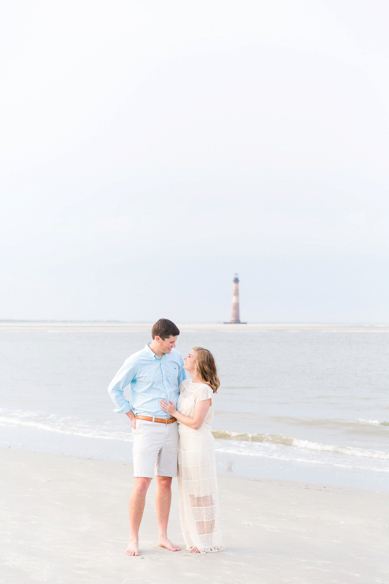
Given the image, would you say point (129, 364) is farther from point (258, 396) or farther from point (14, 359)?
point (14, 359)

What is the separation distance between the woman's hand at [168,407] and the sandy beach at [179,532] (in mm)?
1147

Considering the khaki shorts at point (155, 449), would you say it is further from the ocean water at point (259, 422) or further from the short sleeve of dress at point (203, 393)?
the ocean water at point (259, 422)

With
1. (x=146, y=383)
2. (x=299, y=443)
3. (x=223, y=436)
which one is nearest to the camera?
(x=146, y=383)

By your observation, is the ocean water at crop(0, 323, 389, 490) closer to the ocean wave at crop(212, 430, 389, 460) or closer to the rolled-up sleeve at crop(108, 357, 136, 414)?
the ocean wave at crop(212, 430, 389, 460)

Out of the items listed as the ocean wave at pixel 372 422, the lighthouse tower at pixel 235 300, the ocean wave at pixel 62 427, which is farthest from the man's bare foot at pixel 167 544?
the lighthouse tower at pixel 235 300

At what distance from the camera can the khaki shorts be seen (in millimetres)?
4781

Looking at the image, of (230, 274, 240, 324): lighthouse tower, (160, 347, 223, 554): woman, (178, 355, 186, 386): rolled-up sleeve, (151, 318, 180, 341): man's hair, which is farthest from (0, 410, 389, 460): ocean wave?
(230, 274, 240, 324): lighthouse tower

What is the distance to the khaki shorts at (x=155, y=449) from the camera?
4781 millimetres

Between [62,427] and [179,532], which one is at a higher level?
[179,532]

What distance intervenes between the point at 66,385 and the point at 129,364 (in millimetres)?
16021

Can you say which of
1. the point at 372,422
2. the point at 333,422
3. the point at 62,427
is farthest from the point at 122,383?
the point at 372,422

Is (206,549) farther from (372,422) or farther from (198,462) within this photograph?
(372,422)

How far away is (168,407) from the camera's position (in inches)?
190

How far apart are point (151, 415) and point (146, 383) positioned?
26 centimetres
